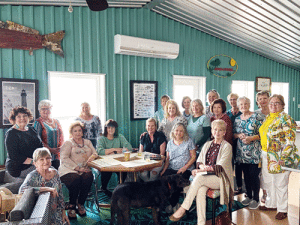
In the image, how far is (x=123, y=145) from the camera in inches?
144

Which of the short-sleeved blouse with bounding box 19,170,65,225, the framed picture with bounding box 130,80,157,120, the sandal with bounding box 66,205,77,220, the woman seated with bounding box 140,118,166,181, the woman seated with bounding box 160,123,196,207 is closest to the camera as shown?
the short-sleeved blouse with bounding box 19,170,65,225

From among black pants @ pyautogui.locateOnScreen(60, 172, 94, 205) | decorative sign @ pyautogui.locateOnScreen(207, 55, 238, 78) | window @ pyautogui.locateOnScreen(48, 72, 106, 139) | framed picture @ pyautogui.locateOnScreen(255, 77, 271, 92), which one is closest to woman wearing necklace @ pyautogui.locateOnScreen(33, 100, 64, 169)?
black pants @ pyautogui.locateOnScreen(60, 172, 94, 205)

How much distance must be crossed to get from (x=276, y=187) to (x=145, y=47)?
2.96 m

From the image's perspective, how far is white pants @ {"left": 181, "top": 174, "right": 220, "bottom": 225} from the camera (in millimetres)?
2662

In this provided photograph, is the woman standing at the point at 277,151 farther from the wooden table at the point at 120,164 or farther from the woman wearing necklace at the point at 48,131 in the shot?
the woman wearing necklace at the point at 48,131

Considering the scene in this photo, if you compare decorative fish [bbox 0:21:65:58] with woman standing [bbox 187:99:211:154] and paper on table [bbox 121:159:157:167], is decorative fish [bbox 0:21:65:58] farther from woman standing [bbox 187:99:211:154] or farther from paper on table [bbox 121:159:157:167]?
woman standing [bbox 187:99:211:154]

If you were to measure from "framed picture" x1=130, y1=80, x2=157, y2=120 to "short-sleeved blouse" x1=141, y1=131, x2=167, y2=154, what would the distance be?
1005 millimetres

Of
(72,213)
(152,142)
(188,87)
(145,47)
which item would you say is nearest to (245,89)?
(188,87)

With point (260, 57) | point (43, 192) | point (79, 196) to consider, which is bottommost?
point (79, 196)

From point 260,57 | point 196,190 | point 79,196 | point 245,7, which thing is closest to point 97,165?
point 79,196

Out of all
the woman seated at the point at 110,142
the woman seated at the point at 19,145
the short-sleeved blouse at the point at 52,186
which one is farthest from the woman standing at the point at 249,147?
the woman seated at the point at 19,145

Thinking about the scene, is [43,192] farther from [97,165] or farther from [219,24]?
[219,24]

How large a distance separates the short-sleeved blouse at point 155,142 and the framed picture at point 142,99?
39.6 inches

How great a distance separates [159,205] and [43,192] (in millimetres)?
1179
